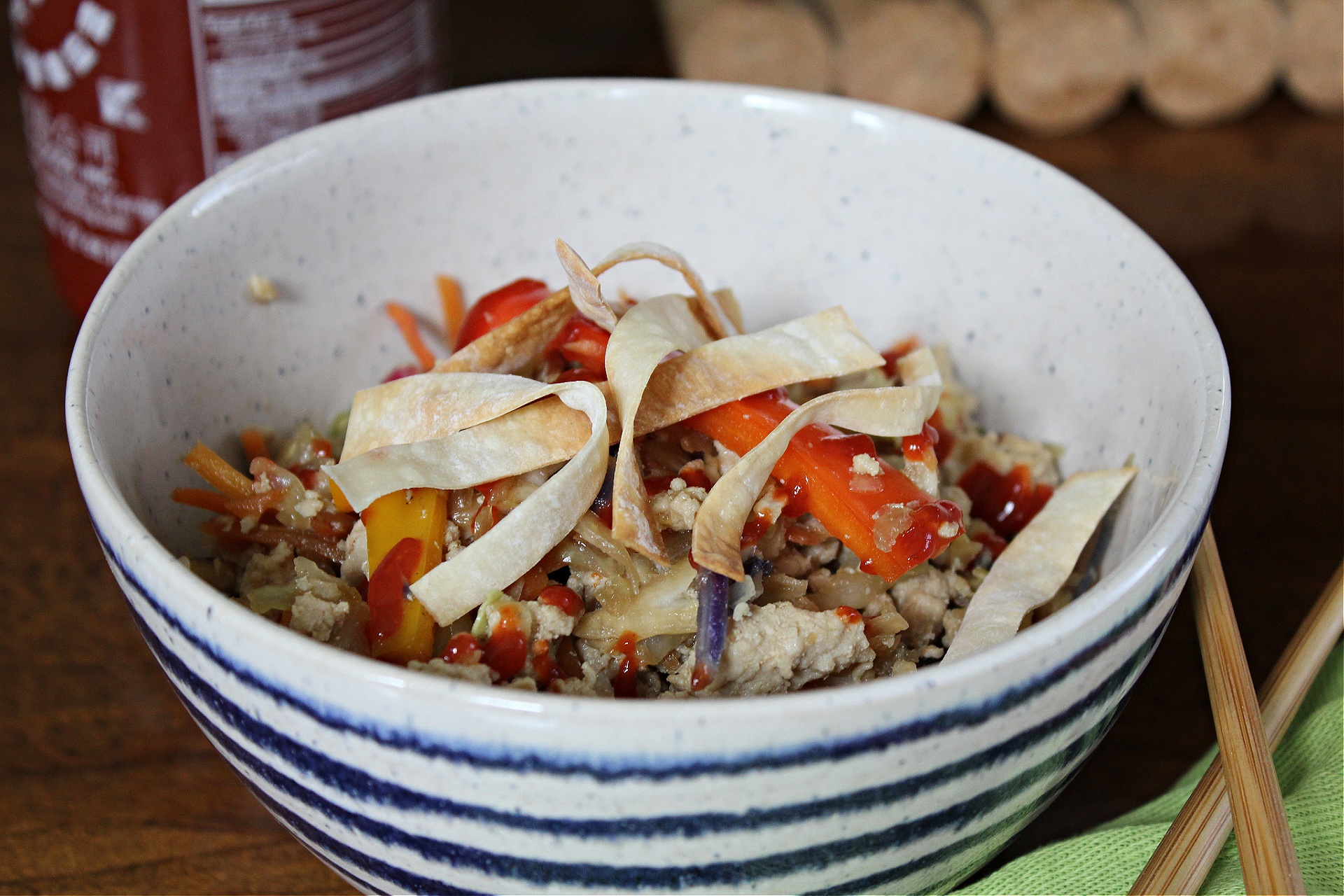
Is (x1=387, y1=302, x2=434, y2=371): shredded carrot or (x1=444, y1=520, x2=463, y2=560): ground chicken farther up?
(x1=444, y1=520, x2=463, y2=560): ground chicken

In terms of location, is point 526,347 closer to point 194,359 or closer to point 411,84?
point 194,359

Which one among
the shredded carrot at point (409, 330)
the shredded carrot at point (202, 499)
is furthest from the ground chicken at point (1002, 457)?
the shredded carrot at point (202, 499)

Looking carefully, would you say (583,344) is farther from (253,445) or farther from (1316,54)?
(1316,54)

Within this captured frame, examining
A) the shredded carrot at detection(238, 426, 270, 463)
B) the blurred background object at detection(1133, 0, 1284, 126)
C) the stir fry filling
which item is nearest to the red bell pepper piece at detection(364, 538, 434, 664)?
the stir fry filling

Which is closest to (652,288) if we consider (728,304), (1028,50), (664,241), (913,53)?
(664,241)

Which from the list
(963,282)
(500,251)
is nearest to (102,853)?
(500,251)

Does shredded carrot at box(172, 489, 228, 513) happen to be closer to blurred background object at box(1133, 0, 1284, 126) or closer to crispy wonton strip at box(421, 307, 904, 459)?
crispy wonton strip at box(421, 307, 904, 459)
